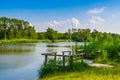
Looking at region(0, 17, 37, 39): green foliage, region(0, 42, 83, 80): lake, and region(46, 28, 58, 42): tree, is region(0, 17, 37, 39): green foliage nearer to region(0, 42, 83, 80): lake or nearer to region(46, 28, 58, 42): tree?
region(46, 28, 58, 42): tree

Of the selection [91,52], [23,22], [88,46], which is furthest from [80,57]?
[23,22]

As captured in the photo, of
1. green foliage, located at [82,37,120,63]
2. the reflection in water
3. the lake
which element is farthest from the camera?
the reflection in water

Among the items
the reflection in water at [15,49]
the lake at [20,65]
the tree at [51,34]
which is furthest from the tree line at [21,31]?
the lake at [20,65]

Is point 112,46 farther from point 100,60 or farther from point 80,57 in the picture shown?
point 80,57

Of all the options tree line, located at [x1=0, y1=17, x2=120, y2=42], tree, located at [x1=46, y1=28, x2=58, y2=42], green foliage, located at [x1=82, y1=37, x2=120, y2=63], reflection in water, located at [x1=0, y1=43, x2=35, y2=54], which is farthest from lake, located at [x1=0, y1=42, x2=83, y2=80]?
tree, located at [x1=46, y1=28, x2=58, y2=42]

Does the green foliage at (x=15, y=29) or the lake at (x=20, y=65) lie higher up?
the green foliage at (x=15, y=29)

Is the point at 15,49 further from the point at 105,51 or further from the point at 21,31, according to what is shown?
the point at 21,31

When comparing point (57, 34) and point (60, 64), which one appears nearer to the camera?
point (60, 64)

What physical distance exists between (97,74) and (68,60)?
322cm

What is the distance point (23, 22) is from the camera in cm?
11538

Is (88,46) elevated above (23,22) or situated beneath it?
situated beneath

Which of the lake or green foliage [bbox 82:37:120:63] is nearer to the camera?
the lake

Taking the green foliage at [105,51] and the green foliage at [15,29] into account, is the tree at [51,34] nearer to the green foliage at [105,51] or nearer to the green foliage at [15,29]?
the green foliage at [15,29]

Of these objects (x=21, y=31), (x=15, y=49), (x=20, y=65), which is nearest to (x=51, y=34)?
(x=21, y=31)
